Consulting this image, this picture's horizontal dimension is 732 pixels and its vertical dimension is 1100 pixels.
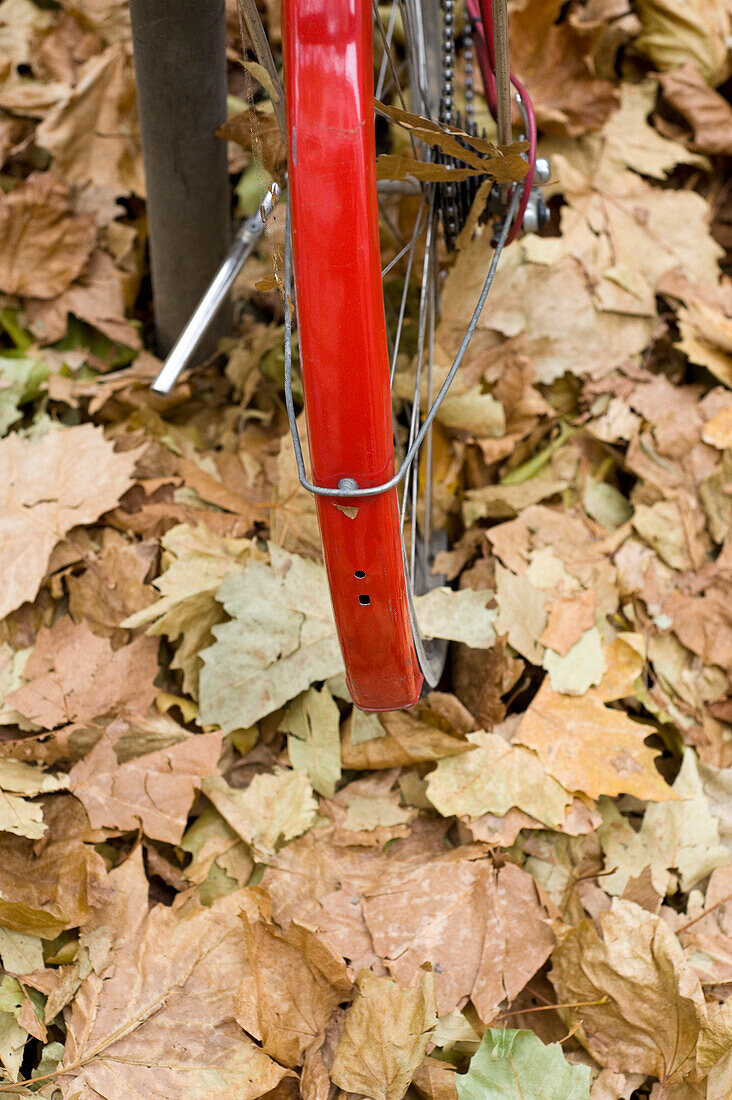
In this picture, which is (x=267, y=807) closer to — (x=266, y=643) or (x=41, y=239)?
(x=266, y=643)

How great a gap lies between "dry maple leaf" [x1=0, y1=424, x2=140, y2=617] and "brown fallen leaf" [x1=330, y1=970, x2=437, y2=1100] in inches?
30.4

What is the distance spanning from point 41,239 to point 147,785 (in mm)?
1115

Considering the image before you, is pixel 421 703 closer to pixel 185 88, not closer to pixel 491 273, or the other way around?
pixel 491 273

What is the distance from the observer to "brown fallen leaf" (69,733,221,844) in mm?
1225

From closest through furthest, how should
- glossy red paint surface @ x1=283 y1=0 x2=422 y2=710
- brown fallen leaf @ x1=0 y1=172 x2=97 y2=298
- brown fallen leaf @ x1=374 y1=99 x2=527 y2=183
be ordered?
glossy red paint surface @ x1=283 y1=0 x2=422 y2=710 → brown fallen leaf @ x1=374 y1=99 x2=527 y2=183 → brown fallen leaf @ x1=0 y1=172 x2=97 y2=298

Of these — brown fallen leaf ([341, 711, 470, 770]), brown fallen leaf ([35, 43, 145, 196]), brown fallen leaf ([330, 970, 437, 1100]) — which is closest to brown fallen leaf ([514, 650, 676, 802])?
brown fallen leaf ([341, 711, 470, 770])

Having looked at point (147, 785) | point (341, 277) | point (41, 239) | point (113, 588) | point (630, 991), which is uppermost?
point (341, 277)

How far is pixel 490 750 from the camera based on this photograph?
4.34 ft

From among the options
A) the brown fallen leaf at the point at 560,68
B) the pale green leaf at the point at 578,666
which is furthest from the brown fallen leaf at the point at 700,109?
the pale green leaf at the point at 578,666

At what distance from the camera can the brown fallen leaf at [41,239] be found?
172 centimetres

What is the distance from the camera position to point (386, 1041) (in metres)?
1.06

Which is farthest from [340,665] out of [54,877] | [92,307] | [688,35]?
[688,35]

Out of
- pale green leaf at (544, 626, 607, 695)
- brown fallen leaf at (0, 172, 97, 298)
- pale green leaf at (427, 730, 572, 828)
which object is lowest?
pale green leaf at (427, 730, 572, 828)

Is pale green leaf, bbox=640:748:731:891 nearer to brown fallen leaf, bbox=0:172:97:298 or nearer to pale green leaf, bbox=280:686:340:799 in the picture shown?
pale green leaf, bbox=280:686:340:799
